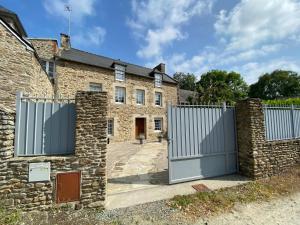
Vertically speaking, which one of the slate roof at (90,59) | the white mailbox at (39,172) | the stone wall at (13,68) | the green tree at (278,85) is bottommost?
the white mailbox at (39,172)

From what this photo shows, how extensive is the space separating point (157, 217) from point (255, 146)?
12.9ft

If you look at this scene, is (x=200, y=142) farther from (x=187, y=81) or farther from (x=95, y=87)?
(x=187, y=81)

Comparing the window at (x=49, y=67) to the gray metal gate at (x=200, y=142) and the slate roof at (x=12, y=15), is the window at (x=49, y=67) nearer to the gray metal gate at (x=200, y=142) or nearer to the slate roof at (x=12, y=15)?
the slate roof at (x=12, y=15)

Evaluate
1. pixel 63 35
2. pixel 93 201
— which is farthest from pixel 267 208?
pixel 63 35

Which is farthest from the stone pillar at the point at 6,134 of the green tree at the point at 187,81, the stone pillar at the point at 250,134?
the green tree at the point at 187,81

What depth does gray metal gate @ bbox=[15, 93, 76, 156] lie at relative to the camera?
3.87 meters

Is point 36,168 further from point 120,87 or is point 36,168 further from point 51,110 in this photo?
point 120,87

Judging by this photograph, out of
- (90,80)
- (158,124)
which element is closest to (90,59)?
(90,80)

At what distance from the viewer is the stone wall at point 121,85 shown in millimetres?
13852

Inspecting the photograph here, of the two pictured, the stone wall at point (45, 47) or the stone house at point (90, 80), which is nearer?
the stone house at point (90, 80)

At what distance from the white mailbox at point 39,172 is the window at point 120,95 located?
1277 centimetres

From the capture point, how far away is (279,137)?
6.46m

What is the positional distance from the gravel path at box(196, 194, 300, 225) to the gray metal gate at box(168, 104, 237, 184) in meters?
1.65

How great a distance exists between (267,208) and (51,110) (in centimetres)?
551
